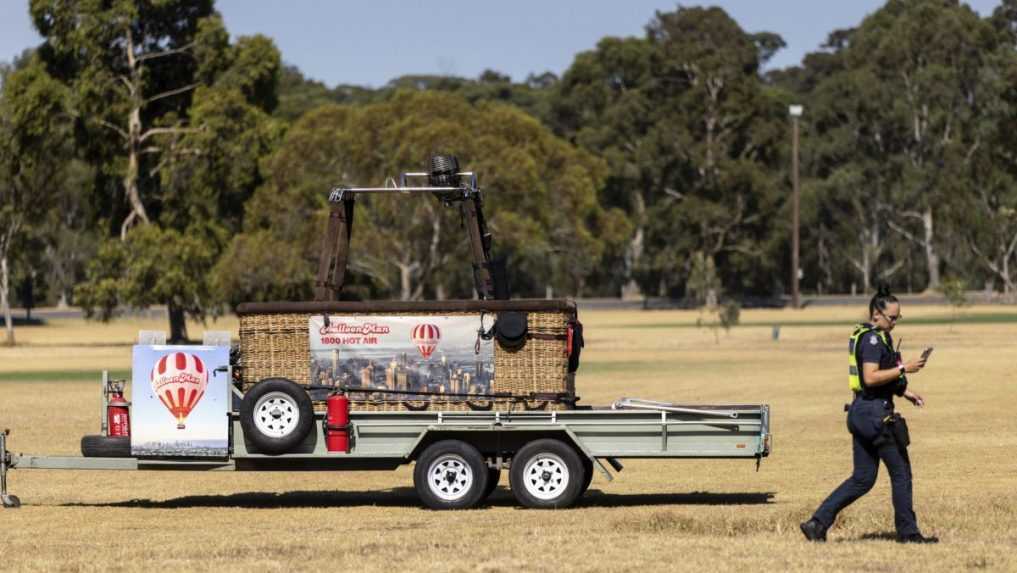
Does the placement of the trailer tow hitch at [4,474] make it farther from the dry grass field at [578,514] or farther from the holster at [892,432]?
the holster at [892,432]

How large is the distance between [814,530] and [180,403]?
6.57 m

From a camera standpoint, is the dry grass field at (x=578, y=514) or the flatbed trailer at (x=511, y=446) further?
the flatbed trailer at (x=511, y=446)

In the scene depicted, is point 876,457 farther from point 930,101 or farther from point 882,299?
point 930,101

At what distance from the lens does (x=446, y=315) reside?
55.7 feet

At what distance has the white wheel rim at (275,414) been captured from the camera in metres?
16.5

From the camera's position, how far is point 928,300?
331 ft

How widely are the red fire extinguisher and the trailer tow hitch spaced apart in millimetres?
3268

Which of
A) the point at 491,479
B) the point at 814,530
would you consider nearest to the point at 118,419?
the point at 491,479

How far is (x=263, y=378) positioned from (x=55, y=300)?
366 feet

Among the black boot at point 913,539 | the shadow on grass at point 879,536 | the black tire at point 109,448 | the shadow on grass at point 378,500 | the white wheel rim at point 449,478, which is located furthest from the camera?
the shadow on grass at point 378,500

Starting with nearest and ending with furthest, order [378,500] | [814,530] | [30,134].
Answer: [814,530], [378,500], [30,134]

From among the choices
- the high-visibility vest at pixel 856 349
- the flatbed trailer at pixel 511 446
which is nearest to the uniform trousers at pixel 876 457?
the high-visibility vest at pixel 856 349

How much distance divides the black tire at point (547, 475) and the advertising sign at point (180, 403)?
2.91m

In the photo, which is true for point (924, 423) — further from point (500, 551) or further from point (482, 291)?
point (500, 551)
